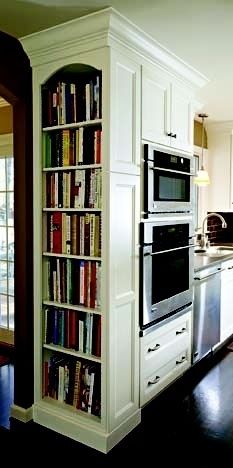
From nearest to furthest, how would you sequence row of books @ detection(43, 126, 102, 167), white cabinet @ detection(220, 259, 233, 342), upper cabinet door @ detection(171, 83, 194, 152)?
row of books @ detection(43, 126, 102, 167)
upper cabinet door @ detection(171, 83, 194, 152)
white cabinet @ detection(220, 259, 233, 342)

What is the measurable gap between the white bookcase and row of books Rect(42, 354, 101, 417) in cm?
2

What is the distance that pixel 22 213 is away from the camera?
257 cm

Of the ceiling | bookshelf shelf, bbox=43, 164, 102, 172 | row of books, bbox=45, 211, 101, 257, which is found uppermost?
the ceiling

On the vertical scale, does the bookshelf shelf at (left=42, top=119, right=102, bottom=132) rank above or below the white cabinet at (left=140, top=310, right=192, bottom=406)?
above

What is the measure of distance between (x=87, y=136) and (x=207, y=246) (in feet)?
8.55

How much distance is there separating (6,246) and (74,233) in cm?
174

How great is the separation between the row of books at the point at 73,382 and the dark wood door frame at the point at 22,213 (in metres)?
0.14

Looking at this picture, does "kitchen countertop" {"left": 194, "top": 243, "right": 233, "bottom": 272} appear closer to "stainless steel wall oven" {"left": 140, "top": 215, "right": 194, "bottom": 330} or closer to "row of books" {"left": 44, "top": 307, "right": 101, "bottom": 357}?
"stainless steel wall oven" {"left": 140, "top": 215, "right": 194, "bottom": 330}

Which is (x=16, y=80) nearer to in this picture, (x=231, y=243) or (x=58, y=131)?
(x=58, y=131)

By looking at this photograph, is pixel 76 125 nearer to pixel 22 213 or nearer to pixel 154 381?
pixel 22 213

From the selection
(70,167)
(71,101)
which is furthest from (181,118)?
(70,167)

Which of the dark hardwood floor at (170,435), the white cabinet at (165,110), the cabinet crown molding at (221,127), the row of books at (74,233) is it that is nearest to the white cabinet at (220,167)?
the cabinet crown molding at (221,127)

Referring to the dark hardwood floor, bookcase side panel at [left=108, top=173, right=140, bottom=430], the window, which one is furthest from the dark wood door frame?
the window

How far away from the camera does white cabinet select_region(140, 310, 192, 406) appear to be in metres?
2.63
